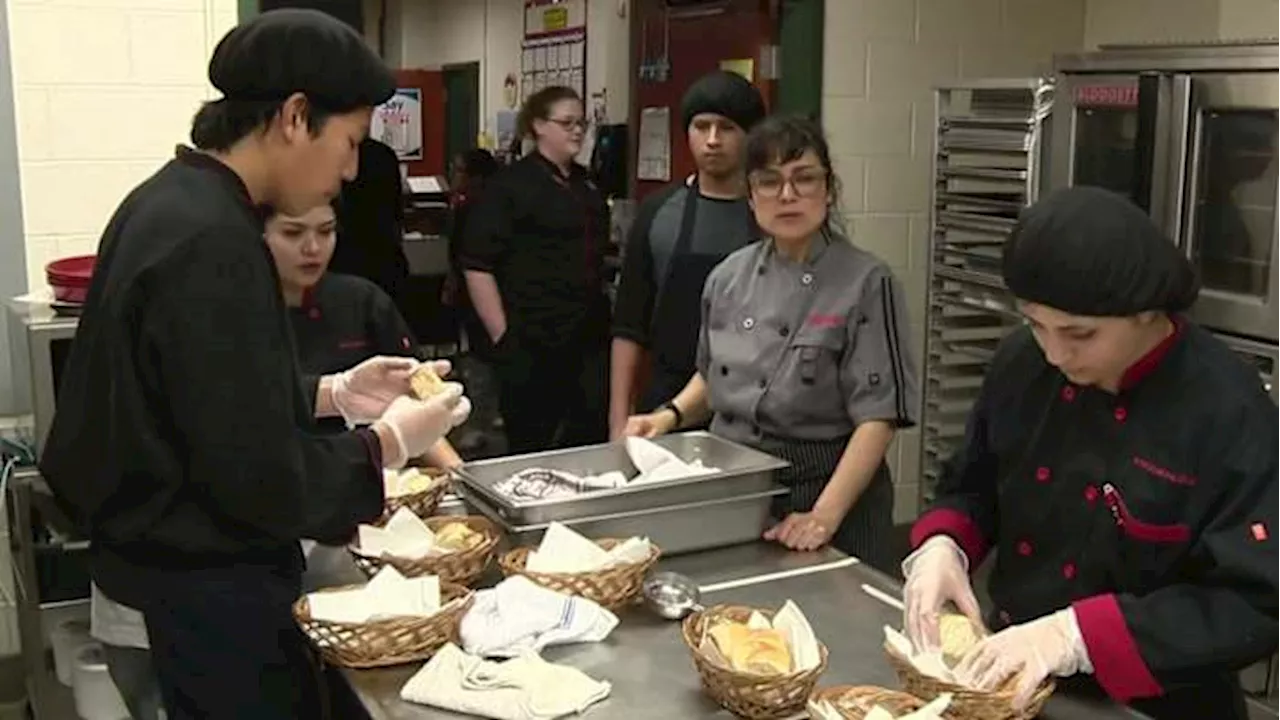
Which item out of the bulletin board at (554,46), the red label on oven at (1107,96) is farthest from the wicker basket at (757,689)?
the bulletin board at (554,46)

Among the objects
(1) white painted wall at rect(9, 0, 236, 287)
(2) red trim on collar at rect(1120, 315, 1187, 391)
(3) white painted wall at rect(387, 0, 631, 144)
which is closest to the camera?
(2) red trim on collar at rect(1120, 315, 1187, 391)

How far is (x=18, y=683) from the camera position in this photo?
328cm

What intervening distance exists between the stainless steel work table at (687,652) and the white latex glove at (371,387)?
0.25 meters

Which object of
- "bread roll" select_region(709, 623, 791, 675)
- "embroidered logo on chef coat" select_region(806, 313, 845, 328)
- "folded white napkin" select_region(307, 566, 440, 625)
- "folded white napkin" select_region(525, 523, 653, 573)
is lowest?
"bread roll" select_region(709, 623, 791, 675)

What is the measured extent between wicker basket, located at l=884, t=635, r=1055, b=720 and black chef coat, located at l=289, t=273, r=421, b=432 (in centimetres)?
146

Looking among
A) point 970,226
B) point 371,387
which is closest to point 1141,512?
point 371,387

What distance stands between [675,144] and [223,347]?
11.4ft

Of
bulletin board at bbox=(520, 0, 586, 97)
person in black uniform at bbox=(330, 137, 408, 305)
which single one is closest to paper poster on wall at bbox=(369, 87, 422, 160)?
bulletin board at bbox=(520, 0, 586, 97)

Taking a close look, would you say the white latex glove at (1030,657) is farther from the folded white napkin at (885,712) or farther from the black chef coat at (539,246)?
the black chef coat at (539,246)

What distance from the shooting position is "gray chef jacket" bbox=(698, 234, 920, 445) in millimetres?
2408

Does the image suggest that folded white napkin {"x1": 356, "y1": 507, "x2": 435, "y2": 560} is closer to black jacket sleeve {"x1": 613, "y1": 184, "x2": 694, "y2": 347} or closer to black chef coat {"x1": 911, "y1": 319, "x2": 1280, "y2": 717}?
black chef coat {"x1": 911, "y1": 319, "x2": 1280, "y2": 717}

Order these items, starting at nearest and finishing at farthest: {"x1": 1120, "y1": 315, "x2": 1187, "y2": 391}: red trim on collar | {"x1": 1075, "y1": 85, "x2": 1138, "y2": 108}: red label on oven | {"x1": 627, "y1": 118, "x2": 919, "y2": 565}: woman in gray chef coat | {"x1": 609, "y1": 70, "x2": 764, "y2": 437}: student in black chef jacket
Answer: {"x1": 1120, "y1": 315, "x2": 1187, "y2": 391}: red trim on collar, {"x1": 627, "y1": 118, "x2": 919, "y2": 565}: woman in gray chef coat, {"x1": 609, "y1": 70, "x2": 764, "y2": 437}: student in black chef jacket, {"x1": 1075, "y1": 85, "x2": 1138, "y2": 108}: red label on oven

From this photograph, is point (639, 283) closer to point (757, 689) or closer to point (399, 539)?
point (399, 539)

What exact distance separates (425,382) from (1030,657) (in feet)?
3.49
